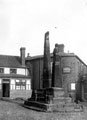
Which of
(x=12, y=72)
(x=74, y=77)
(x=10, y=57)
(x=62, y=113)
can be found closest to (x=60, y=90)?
(x=62, y=113)

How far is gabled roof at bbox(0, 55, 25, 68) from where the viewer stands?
42419 millimetres

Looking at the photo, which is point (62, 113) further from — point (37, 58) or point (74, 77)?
point (37, 58)

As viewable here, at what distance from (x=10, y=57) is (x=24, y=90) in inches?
310

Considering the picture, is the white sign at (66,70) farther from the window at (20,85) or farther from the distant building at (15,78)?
the window at (20,85)

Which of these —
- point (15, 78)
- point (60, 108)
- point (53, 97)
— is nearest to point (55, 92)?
point (53, 97)

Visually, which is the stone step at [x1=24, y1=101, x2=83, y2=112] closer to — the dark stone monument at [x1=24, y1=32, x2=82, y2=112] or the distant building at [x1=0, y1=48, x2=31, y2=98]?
the dark stone monument at [x1=24, y1=32, x2=82, y2=112]

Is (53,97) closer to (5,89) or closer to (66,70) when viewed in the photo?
(66,70)

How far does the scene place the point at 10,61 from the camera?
145ft

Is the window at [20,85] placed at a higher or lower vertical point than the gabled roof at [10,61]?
lower

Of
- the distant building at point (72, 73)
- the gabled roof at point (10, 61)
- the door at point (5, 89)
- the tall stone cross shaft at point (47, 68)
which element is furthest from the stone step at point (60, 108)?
the gabled roof at point (10, 61)

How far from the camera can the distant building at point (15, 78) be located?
133 ft

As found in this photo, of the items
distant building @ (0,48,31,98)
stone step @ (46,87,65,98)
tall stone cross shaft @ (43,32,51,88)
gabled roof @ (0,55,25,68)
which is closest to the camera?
stone step @ (46,87,65,98)

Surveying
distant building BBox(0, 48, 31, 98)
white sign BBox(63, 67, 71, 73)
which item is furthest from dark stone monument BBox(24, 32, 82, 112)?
distant building BBox(0, 48, 31, 98)

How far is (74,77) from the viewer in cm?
3966
